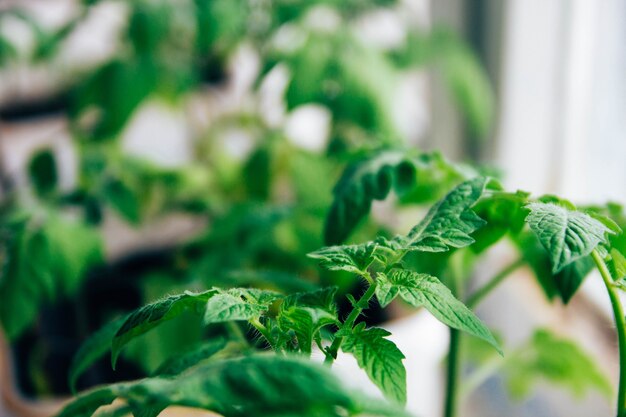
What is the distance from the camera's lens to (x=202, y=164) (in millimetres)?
1043

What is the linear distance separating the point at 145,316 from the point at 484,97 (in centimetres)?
79

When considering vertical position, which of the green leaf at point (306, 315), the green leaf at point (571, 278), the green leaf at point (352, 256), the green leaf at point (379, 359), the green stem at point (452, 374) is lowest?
the green stem at point (452, 374)

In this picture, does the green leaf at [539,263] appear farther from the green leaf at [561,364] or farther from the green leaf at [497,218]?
the green leaf at [561,364]

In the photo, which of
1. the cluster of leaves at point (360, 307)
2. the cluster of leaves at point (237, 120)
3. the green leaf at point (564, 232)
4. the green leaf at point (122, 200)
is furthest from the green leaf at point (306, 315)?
the green leaf at point (122, 200)

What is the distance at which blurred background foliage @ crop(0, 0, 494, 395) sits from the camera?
64 cm

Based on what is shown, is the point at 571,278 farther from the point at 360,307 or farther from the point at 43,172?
the point at 43,172

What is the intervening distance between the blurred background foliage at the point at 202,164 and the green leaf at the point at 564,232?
167mm

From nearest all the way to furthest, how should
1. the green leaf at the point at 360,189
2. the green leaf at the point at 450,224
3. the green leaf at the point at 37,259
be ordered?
the green leaf at the point at 450,224 < the green leaf at the point at 360,189 < the green leaf at the point at 37,259

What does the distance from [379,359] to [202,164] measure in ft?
2.53

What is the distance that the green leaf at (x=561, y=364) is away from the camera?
652mm

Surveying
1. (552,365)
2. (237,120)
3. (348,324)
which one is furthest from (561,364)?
(237,120)

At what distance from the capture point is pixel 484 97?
1.00 metres

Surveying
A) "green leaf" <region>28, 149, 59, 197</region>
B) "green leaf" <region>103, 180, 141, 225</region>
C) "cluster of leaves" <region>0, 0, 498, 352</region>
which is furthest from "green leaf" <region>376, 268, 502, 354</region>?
"green leaf" <region>28, 149, 59, 197</region>

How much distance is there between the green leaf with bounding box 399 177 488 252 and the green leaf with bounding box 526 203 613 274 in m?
0.03
